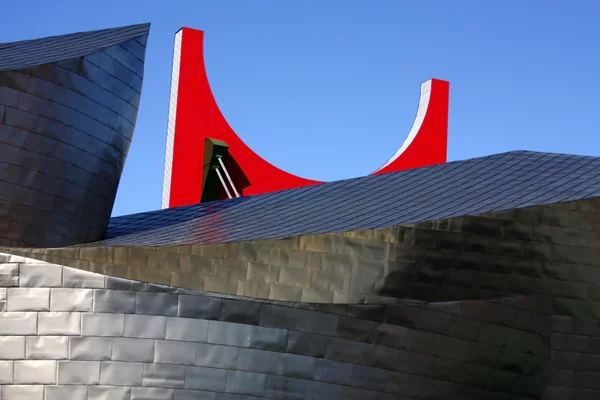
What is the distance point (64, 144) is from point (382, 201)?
4366mm

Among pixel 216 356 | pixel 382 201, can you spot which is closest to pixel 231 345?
pixel 216 356

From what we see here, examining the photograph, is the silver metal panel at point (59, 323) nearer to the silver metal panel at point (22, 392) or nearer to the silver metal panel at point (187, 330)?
the silver metal panel at point (22, 392)

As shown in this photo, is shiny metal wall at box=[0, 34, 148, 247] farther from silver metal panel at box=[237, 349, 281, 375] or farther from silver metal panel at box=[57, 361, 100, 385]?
silver metal panel at box=[237, 349, 281, 375]

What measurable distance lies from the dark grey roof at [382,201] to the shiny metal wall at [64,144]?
787mm

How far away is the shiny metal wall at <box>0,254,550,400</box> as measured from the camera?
38.9 feet

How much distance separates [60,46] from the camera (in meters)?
15.5

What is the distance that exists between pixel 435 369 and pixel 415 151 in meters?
14.6

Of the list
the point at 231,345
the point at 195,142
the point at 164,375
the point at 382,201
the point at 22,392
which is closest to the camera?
the point at 22,392

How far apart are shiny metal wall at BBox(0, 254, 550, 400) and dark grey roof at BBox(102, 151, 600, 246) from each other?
1398mm

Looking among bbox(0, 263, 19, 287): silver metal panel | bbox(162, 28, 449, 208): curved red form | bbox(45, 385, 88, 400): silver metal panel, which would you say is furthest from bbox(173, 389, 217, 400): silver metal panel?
bbox(162, 28, 449, 208): curved red form

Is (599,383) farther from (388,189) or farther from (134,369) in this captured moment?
(134,369)

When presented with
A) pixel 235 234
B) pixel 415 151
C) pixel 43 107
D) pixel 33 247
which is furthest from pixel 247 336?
pixel 415 151

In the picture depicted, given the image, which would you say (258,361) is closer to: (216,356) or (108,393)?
(216,356)

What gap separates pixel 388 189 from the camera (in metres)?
15.2
